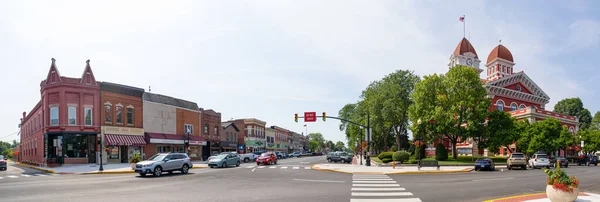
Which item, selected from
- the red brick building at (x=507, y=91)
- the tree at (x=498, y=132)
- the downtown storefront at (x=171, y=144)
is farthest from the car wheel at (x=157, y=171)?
the red brick building at (x=507, y=91)

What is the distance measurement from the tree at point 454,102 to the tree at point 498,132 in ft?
4.00

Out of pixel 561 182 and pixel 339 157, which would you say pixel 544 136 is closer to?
pixel 339 157

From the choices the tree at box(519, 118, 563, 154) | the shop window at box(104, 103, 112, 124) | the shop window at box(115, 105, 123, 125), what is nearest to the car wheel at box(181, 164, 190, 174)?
the shop window at box(104, 103, 112, 124)

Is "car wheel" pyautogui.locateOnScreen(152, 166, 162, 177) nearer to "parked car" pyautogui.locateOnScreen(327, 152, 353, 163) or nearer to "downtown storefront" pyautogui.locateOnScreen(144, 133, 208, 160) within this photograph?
"downtown storefront" pyautogui.locateOnScreen(144, 133, 208, 160)

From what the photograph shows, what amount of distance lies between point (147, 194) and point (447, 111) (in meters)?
41.6

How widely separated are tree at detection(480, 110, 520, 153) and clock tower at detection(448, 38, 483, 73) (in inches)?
1181

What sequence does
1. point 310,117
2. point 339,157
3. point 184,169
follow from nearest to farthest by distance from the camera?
point 184,169 < point 310,117 < point 339,157

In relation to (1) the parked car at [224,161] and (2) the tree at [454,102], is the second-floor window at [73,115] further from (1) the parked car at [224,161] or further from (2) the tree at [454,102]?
(2) the tree at [454,102]

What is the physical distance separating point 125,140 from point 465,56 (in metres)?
64.0

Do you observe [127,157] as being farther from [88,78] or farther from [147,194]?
[147,194]

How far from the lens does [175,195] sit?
49.4 ft

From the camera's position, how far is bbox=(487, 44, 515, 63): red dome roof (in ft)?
252

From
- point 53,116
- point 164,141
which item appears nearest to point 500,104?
point 164,141

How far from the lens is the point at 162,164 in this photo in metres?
26.5
